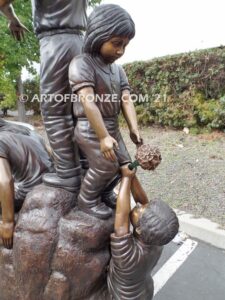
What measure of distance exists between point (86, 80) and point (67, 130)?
1.21 feet

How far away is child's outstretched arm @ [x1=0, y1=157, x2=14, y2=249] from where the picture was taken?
6.31ft

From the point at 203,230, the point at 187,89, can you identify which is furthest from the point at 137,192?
the point at 187,89

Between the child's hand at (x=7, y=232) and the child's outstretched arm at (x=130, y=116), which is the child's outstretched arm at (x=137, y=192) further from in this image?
the child's hand at (x=7, y=232)

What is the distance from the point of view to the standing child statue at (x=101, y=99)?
1.62 m

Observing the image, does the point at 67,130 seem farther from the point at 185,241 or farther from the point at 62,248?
the point at 185,241

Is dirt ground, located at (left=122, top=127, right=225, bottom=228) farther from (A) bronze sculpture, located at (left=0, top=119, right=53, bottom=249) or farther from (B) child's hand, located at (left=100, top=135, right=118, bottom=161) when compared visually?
(B) child's hand, located at (left=100, top=135, right=118, bottom=161)

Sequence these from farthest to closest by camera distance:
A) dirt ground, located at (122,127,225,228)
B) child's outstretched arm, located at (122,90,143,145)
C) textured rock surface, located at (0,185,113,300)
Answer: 1. dirt ground, located at (122,127,225,228)
2. child's outstretched arm, located at (122,90,143,145)
3. textured rock surface, located at (0,185,113,300)

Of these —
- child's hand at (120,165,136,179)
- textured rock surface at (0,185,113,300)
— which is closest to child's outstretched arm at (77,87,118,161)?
child's hand at (120,165,136,179)

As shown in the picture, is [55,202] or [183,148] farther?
[183,148]

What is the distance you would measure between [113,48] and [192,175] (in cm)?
354

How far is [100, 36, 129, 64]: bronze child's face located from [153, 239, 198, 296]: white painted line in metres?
1.85

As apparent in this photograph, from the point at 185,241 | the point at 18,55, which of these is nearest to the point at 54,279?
the point at 185,241

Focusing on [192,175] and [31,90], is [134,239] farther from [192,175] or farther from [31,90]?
[31,90]

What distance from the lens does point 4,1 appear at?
6.02 feet
